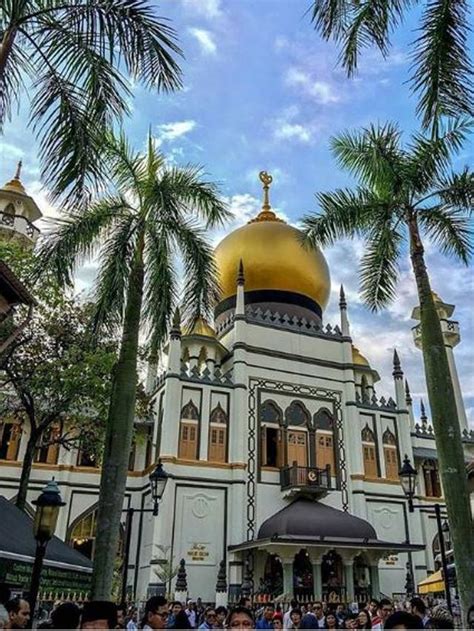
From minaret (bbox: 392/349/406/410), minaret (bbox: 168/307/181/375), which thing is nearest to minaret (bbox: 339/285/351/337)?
minaret (bbox: 392/349/406/410)

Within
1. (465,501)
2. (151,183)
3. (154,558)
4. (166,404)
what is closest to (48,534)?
(465,501)

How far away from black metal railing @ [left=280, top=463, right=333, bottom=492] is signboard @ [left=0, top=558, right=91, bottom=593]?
13609 millimetres

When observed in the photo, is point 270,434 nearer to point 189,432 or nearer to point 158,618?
point 189,432

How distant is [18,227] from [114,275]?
70.6ft

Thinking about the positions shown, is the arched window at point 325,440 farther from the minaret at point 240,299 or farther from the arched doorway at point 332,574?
the minaret at point 240,299

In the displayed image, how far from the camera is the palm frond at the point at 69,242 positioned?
11.0 metres

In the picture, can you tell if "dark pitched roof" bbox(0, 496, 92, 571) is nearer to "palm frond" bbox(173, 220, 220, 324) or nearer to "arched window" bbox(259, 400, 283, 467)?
"palm frond" bbox(173, 220, 220, 324)

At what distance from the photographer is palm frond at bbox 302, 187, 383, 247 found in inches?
483

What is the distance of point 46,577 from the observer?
959cm

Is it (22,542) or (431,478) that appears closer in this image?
(22,542)

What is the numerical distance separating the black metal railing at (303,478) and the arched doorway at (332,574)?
2.60 m

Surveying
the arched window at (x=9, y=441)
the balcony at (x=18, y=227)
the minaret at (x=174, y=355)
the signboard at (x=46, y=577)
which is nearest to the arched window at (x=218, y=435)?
the minaret at (x=174, y=355)

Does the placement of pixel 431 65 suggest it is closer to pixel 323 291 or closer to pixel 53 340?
pixel 53 340

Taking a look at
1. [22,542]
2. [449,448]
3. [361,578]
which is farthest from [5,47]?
[361,578]
